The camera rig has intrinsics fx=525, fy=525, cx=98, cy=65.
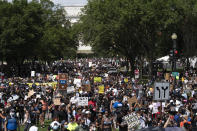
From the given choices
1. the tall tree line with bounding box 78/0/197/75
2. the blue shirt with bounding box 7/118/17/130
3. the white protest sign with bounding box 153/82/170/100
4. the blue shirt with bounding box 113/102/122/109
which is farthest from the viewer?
the tall tree line with bounding box 78/0/197/75

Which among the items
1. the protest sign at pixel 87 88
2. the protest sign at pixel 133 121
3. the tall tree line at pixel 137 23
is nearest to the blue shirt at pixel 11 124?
the protest sign at pixel 133 121

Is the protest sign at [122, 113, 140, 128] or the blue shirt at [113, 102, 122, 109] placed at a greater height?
the protest sign at [122, 113, 140, 128]

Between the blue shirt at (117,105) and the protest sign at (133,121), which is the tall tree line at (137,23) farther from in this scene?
the protest sign at (133,121)

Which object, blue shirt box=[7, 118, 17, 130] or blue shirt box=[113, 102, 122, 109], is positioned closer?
blue shirt box=[7, 118, 17, 130]

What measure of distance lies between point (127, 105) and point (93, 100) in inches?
98.2

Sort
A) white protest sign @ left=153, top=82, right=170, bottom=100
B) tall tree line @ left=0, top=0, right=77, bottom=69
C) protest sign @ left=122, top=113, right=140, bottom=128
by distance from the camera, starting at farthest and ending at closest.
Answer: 1. tall tree line @ left=0, top=0, right=77, bottom=69
2. white protest sign @ left=153, top=82, right=170, bottom=100
3. protest sign @ left=122, top=113, right=140, bottom=128

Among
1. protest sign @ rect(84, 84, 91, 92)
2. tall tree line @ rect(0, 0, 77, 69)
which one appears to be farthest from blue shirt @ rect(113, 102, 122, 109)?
tall tree line @ rect(0, 0, 77, 69)

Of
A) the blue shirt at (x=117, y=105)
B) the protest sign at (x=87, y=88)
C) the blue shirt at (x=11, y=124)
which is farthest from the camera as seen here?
the protest sign at (x=87, y=88)

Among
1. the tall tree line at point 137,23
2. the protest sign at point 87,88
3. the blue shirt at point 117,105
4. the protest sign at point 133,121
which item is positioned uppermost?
the tall tree line at point 137,23

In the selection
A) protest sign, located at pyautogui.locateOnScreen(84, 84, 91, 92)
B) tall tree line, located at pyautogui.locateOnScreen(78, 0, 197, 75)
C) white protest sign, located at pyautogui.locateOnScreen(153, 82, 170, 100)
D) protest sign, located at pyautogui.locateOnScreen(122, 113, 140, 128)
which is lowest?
protest sign, located at pyautogui.locateOnScreen(84, 84, 91, 92)

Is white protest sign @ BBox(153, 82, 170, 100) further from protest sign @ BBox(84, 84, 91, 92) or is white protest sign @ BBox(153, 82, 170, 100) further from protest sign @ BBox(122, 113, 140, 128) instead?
protest sign @ BBox(84, 84, 91, 92)

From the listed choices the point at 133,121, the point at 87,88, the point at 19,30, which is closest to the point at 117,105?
the point at 133,121

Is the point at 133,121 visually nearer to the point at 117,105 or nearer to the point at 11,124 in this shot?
the point at 11,124

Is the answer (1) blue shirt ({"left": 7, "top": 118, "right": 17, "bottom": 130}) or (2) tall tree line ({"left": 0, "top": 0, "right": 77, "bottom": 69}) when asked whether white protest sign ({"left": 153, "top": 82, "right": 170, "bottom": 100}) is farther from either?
(2) tall tree line ({"left": 0, "top": 0, "right": 77, "bottom": 69})
